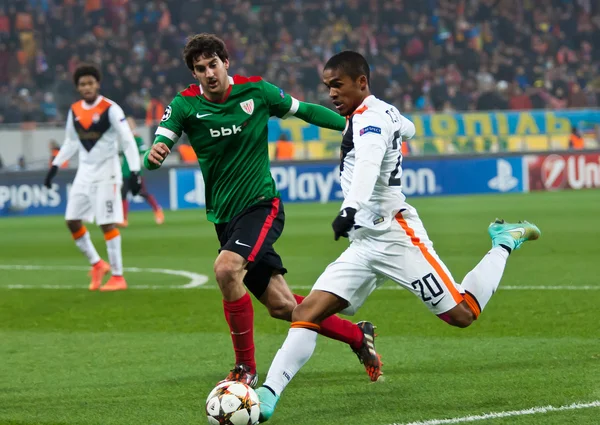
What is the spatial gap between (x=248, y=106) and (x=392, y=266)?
4.79 feet

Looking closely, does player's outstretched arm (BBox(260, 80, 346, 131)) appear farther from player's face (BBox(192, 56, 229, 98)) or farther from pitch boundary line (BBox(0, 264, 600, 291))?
pitch boundary line (BBox(0, 264, 600, 291))

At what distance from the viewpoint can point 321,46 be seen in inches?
1202

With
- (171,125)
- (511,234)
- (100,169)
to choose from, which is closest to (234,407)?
(171,125)

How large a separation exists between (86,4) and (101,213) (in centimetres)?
2115

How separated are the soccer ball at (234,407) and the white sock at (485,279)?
1339 millimetres

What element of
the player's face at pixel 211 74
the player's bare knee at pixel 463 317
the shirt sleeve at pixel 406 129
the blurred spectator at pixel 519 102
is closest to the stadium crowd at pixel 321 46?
the blurred spectator at pixel 519 102

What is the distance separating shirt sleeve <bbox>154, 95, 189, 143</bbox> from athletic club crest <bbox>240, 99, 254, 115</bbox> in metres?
0.32

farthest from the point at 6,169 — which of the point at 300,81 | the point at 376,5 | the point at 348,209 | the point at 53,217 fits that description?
the point at 348,209

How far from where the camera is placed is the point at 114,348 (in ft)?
23.8

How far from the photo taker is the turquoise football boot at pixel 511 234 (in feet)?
19.6

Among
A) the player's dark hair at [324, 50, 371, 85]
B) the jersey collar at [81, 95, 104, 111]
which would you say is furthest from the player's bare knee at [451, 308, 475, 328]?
the jersey collar at [81, 95, 104, 111]

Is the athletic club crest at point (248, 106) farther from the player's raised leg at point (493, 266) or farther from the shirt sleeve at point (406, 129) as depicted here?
the player's raised leg at point (493, 266)

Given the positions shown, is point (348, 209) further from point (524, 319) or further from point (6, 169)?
point (6, 169)

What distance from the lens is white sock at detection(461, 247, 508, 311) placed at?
5426 millimetres
